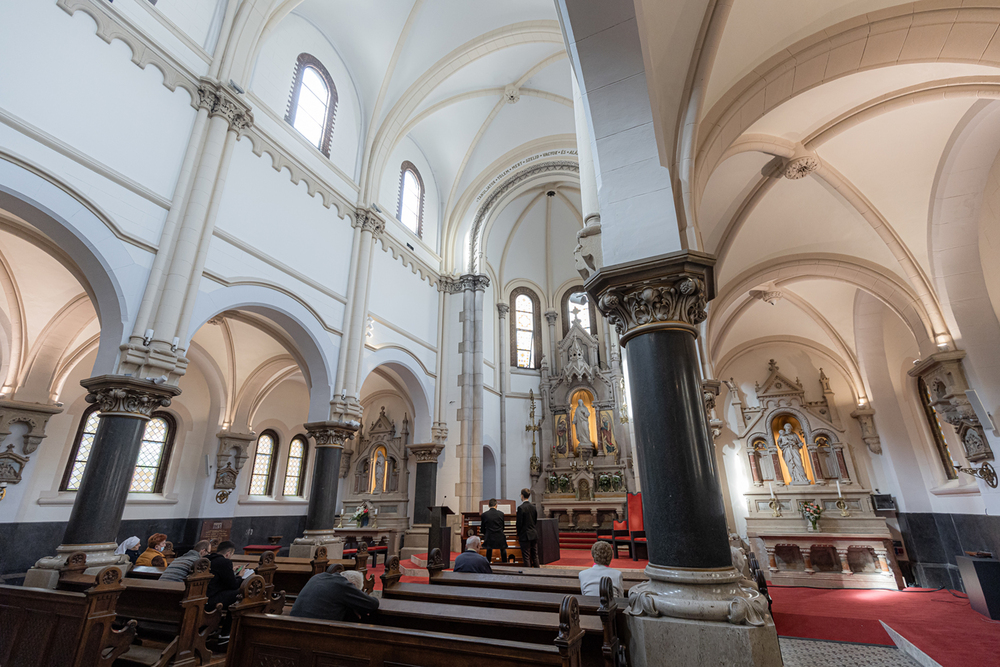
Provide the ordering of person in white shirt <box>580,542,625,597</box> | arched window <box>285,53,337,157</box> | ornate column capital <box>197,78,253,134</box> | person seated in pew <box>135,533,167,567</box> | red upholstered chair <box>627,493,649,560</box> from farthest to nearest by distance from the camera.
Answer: red upholstered chair <box>627,493,649,560</box>, arched window <box>285,53,337,157</box>, ornate column capital <box>197,78,253,134</box>, person seated in pew <box>135,533,167,567</box>, person in white shirt <box>580,542,625,597</box>

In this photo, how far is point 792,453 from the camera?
14977 mm

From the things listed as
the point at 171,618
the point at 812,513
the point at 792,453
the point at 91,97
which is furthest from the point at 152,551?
the point at 792,453

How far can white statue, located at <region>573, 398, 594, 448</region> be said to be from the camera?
15.8 meters

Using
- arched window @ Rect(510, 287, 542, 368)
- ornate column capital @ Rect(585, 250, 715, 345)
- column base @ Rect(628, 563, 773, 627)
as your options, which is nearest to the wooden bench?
column base @ Rect(628, 563, 773, 627)

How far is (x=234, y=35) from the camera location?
336 inches

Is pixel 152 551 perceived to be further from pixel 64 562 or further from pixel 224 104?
pixel 224 104

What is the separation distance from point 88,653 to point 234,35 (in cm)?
919

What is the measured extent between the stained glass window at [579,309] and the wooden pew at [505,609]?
14.3 m

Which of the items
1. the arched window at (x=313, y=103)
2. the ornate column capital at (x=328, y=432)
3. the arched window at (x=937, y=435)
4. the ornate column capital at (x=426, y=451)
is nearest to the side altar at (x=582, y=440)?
the ornate column capital at (x=426, y=451)

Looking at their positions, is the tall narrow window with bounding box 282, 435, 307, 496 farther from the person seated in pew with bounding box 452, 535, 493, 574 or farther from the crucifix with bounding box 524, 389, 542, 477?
the person seated in pew with bounding box 452, 535, 493, 574

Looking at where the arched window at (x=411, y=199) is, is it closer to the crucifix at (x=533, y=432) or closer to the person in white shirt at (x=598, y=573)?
the crucifix at (x=533, y=432)

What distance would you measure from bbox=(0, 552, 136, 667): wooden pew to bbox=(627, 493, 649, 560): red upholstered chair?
9206mm

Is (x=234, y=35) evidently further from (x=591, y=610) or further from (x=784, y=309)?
(x=784, y=309)

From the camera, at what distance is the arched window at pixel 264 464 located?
49.6 ft
